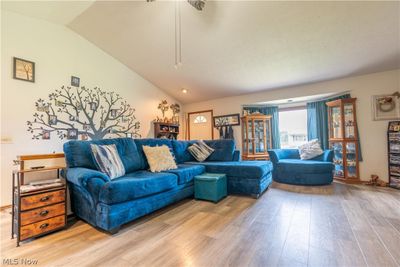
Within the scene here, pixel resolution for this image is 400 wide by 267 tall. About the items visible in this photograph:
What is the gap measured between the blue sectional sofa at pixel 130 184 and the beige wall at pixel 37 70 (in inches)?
49.4

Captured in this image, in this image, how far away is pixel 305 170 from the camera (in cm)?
374

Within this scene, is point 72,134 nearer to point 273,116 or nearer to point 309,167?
point 309,167

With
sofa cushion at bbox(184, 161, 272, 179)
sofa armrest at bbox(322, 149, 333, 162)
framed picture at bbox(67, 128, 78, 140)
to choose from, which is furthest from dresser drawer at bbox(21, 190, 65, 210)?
sofa armrest at bbox(322, 149, 333, 162)

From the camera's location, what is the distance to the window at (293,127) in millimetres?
5082

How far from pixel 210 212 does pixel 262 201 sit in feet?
3.04

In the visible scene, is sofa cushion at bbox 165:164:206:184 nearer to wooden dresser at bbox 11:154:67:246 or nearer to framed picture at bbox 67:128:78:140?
wooden dresser at bbox 11:154:67:246

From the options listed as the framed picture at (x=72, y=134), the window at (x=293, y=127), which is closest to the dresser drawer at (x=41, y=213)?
the framed picture at (x=72, y=134)

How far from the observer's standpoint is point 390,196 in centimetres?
298

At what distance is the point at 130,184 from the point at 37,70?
2825mm

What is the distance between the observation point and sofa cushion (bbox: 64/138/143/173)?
91.6 inches

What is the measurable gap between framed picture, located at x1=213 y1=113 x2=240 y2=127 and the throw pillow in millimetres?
1852

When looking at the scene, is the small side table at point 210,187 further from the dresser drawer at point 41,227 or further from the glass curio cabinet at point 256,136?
the glass curio cabinet at point 256,136

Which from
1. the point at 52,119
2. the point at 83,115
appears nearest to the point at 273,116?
the point at 83,115

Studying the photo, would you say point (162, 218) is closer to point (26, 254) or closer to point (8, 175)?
point (26, 254)
